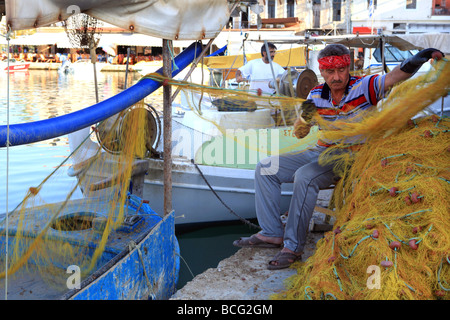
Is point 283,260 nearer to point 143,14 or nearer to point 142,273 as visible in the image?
point 142,273

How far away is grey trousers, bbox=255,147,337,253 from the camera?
410 cm

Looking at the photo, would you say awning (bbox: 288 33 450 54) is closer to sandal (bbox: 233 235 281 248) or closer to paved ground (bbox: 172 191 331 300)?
paved ground (bbox: 172 191 331 300)

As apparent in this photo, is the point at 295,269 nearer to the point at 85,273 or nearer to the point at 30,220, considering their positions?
the point at 85,273

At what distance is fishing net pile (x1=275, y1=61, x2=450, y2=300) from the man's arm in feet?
0.56

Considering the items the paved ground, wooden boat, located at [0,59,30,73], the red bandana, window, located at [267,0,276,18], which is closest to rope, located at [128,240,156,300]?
the paved ground

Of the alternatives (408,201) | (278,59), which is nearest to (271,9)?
(278,59)

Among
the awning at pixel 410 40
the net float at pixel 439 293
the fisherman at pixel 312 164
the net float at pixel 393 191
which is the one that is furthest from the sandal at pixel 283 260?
the awning at pixel 410 40

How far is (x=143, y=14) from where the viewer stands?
12.2 ft

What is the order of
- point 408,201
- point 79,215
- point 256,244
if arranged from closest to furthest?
1. point 408,201
2. point 79,215
3. point 256,244

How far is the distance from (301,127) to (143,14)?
5.42ft

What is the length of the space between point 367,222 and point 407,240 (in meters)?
0.31

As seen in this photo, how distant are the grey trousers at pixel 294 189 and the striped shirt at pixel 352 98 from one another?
1.09ft

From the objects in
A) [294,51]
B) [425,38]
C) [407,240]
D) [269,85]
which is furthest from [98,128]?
[294,51]

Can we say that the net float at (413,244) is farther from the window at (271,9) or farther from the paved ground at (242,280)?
the window at (271,9)
